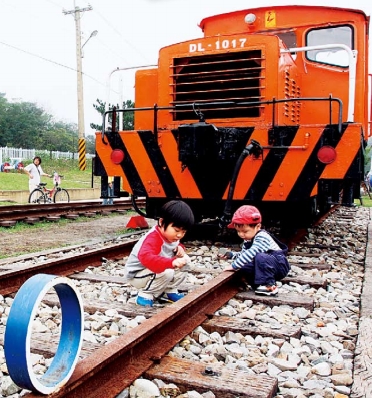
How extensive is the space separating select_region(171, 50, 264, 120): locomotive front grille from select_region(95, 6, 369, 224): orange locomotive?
1cm

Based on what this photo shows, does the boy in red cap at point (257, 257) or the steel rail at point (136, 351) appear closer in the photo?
the steel rail at point (136, 351)

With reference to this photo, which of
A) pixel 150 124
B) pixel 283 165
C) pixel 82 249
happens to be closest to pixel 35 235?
pixel 82 249

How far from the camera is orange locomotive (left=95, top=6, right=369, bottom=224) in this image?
5.29 m

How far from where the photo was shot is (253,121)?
5582mm

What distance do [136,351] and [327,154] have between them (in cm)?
339

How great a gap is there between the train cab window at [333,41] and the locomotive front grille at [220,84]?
1.32 metres

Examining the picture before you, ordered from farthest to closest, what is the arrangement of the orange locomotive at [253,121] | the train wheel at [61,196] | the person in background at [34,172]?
the train wheel at [61,196], the person in background at [34,172], the orange locomotive at [253,121]

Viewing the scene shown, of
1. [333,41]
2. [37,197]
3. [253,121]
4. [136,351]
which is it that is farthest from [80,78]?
[136,351]

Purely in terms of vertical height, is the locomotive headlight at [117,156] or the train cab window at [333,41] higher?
the train cab window at [333,41]

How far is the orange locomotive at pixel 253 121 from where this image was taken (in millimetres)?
5289

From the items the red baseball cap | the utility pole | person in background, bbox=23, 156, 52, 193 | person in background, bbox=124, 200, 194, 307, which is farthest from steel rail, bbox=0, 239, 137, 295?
the utility pole

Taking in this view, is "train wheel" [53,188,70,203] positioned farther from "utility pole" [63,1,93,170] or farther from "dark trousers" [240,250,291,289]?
"dark trousers" [240,250,291,289]

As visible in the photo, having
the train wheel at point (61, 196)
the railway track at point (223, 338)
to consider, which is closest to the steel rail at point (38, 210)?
the train wheel at point (61, 196)

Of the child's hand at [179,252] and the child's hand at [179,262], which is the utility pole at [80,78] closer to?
the child's hand at [179,252]
